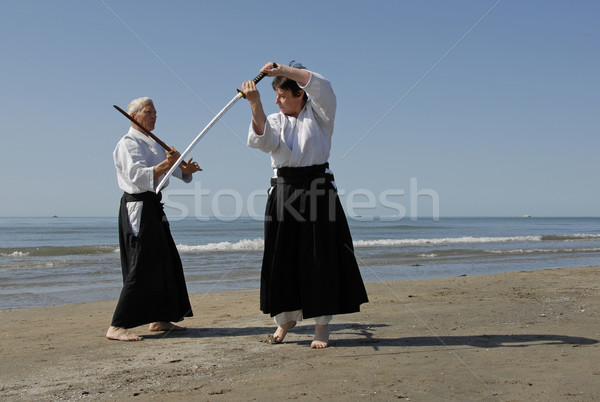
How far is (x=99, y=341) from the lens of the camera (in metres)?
4.03

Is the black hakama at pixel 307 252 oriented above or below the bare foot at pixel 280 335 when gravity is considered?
above

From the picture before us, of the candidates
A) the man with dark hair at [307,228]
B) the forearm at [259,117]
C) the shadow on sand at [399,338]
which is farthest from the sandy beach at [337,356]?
the forearm at [259,117]

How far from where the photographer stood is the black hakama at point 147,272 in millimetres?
4051

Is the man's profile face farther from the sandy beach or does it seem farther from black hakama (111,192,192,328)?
the sandy beach

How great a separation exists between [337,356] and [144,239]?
1.73 m

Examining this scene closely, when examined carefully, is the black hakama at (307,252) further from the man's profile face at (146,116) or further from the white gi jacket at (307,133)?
the man's profile face at (146,116)

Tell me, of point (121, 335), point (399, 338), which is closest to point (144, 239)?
point (121, 335)

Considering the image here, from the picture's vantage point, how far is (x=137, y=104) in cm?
427

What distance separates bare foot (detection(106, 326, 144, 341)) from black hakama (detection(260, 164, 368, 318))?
1.04 metres

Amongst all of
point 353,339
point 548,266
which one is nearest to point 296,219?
point 353,339

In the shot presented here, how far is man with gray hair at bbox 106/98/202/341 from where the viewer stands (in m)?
4.04

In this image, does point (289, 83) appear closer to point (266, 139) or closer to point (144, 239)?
point (266, 139)

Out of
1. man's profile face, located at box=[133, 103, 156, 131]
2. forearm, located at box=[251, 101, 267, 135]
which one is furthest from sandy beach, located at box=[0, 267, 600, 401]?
man's profile face, located at box=[133, 103, 156, 131]

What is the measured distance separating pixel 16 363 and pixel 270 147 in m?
2.07
